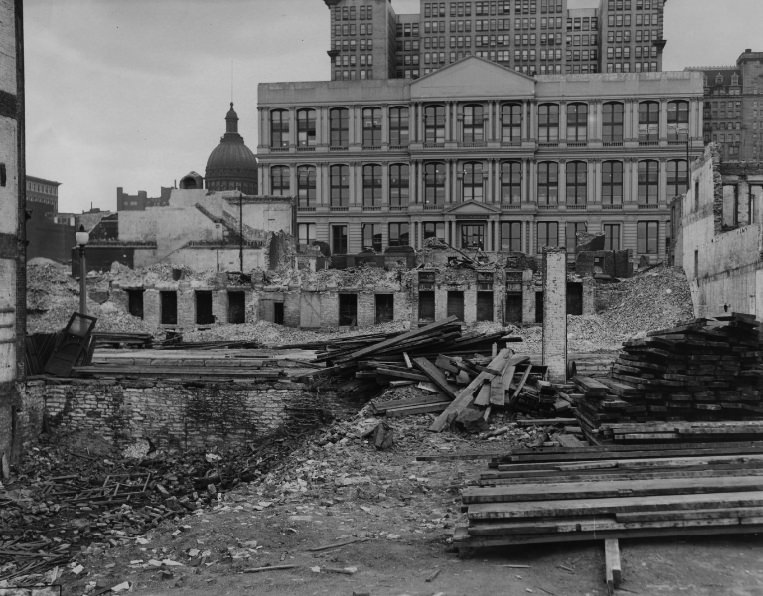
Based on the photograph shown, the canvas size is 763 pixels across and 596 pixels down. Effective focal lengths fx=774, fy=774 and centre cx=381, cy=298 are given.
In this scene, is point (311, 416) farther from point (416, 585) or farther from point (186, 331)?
point (186, 331)

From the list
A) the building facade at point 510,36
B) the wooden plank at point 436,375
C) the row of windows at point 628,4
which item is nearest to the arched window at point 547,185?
the building facade at point 510,36

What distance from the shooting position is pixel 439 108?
65.6 metres

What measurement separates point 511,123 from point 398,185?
431 inches

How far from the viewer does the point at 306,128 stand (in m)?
68.0

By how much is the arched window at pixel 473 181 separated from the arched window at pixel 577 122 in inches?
317

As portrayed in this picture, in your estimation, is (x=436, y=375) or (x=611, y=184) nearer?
(x=436, y=375)

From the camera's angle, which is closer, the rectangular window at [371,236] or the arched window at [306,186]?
the rectangular window at [371,236]

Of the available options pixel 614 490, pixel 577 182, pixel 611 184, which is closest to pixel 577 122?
pixel 577 182

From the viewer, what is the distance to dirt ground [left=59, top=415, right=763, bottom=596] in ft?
25.8

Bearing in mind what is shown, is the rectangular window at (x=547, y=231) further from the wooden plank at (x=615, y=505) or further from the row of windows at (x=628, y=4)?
the wooden plank at (x=615, y=505)

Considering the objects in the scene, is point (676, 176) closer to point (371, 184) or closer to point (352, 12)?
point (371, 184)

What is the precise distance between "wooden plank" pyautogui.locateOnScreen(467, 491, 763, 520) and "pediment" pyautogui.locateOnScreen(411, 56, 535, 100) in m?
59.7

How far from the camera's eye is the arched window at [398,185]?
67750mm

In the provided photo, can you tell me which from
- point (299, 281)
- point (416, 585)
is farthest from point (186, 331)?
point (416, 585)
